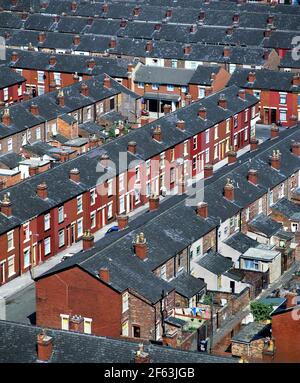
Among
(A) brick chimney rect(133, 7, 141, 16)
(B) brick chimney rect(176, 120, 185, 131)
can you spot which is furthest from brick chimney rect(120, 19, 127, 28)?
(B) brick chimney rect(176, 120, 185, 131)

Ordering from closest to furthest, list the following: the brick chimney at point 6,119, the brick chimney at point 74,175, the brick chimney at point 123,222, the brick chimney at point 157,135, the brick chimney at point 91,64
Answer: the brick chimney at point 123,222, the brick chimney at point 74,175, the brick chimney at point 157,135, the brick chimney at point 6,119, the brick chimney at point 91,64

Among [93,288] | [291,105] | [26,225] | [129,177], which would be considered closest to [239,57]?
[291,105]

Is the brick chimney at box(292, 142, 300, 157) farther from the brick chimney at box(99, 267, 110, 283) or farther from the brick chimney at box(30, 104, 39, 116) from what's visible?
the brick chimney at box(99, 267, 110, 283)

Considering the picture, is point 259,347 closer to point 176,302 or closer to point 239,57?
point 176,302

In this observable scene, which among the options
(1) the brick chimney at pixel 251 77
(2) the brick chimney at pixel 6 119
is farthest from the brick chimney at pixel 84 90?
(1) the brick chimney at pixel 251 77

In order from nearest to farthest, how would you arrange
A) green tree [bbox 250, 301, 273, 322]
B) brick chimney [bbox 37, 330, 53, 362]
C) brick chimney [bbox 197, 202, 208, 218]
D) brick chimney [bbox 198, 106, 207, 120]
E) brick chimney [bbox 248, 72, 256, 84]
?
brick chimney [bbox 37, 330, 53, 362], green tree [bbox 250, 301, 273, 322], brick chimney [bbox 197, 202, 208, 218], brick chimney [bbox 198, 106, 207, 120], brick chimney [bbox 248, 72, 256, 84]

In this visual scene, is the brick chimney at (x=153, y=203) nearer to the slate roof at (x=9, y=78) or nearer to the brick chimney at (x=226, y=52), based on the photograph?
the slate roof at (x=9, y=78)
